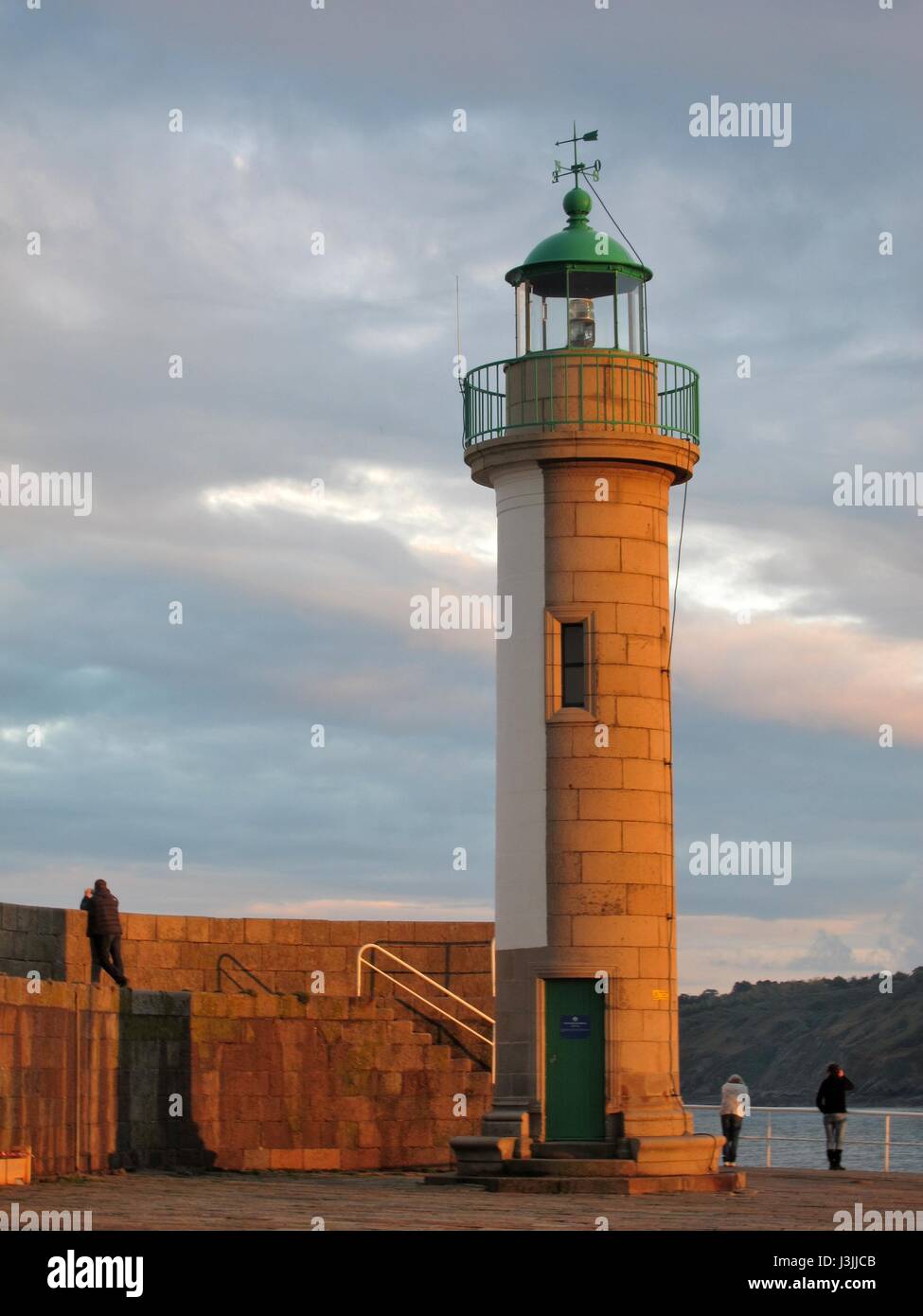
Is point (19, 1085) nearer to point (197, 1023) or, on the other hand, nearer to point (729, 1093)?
point (197, 1023)

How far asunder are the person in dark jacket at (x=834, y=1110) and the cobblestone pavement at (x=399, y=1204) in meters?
2.64

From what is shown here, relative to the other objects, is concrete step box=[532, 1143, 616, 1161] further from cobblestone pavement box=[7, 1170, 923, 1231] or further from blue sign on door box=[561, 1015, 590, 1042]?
blue sign on door box=[561, 1015, 590, 1042]

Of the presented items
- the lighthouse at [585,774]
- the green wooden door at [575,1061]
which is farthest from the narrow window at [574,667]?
the green wooden door at [575,1061]

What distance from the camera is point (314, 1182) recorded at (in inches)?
907

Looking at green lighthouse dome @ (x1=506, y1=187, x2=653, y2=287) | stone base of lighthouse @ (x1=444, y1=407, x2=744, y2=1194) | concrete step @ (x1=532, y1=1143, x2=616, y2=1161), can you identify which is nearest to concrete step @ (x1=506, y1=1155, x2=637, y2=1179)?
stone base of lighthouse @ (x1=444, y1=407, x2=744, y2=1194)

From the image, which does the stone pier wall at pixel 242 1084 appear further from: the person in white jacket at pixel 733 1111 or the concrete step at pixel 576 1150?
the concrete step at pixel 576 1150

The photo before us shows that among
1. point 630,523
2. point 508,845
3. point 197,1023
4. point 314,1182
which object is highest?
point 630,523

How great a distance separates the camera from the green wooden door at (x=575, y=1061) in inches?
870

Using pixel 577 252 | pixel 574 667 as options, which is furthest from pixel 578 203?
pixel 574 667

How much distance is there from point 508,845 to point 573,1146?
10.7 feet

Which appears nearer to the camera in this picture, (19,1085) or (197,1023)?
(19,1085)
